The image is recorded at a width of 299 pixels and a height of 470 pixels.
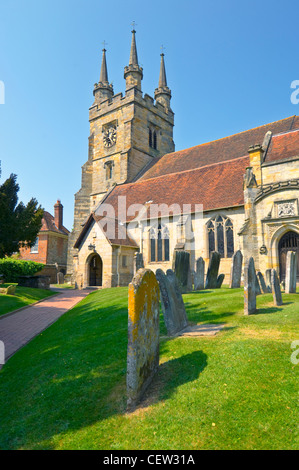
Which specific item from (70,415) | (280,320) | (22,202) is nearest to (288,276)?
(280,320)

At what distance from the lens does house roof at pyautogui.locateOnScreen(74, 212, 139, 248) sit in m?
21.6

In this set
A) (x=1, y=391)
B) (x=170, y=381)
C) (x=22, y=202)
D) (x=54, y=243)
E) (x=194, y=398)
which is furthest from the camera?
(x=54, y=243)

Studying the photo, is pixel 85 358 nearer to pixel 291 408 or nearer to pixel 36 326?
pixel 291 408

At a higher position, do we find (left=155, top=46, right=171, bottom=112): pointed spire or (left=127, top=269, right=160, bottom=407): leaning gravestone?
(left=155, top=46, right=171, bottom=112): pointed spire

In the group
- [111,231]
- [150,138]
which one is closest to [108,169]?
[150,138]

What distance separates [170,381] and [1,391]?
3198 millimetres

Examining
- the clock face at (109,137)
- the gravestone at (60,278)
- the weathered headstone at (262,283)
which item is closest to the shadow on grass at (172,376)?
the weathered headstone at (262,283)

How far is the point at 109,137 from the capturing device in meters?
36.1

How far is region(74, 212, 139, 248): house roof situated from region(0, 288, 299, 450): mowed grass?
1509 centimetres

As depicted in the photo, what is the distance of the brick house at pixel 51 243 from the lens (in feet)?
128

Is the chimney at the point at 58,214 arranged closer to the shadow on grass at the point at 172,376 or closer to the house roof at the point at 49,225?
the house roof at the point at 49,225

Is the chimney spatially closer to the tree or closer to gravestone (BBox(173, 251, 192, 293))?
the tree

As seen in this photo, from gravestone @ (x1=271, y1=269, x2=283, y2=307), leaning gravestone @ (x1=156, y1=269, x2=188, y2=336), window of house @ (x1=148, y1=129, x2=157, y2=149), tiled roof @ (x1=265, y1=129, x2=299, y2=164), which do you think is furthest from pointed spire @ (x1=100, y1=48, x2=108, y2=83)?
leaning gravestone @ (x1=156, y1=269, x2=188, y2=336)
